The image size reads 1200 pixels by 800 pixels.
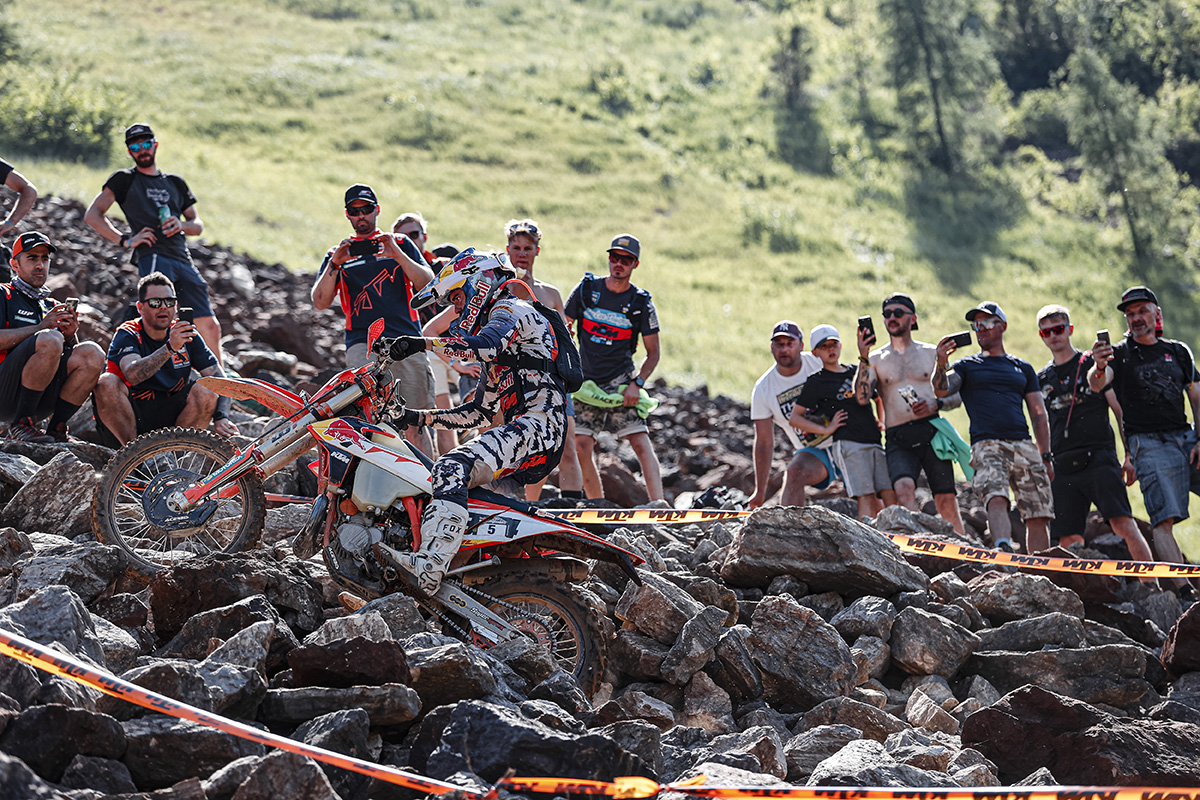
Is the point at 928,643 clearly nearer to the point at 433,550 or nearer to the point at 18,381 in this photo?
the point at 433,550

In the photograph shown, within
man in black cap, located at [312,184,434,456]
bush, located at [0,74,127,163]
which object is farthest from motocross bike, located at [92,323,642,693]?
bush, located at [0,74,127,163]

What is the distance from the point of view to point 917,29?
5116cm

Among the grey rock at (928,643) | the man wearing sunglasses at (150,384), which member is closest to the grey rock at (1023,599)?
the grey rock at (928,643)

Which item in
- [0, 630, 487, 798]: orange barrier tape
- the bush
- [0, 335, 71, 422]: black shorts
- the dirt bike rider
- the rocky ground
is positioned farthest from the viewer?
the bush

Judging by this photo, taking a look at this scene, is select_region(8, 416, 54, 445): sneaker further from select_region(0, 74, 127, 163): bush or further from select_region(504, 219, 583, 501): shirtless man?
select_region(0, 74, 127, 163): bush

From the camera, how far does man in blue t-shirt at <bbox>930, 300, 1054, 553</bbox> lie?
9250 mm

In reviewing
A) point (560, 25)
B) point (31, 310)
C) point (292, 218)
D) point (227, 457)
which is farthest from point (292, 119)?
point (227, 457)

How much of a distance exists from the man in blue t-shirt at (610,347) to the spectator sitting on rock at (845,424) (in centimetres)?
139

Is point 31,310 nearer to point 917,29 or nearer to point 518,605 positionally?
point 518,605

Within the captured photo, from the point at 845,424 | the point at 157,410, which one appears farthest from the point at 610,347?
the point at 157,410

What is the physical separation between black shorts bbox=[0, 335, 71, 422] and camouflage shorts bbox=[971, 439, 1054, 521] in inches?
287

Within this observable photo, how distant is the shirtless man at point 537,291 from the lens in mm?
9023

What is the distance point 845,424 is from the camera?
959cm

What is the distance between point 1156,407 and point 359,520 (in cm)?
664
